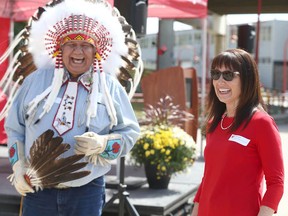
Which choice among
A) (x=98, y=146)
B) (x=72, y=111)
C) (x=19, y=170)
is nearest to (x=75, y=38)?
(x=72, y=111)

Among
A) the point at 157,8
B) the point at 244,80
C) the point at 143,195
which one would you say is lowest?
the point at 143,195

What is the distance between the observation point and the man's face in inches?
121

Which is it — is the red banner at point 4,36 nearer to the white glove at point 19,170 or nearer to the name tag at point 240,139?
the white glove at point 19,170

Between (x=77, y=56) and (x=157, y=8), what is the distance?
789cm

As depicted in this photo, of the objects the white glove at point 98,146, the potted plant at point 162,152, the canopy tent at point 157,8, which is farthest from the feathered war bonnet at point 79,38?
the canopy tent at point 157,8

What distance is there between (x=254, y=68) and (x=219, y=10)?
1913 cm

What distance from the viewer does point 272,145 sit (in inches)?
101

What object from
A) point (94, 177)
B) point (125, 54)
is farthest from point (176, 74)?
point (94, 177)

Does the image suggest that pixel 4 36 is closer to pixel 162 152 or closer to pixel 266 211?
pixel 162 152

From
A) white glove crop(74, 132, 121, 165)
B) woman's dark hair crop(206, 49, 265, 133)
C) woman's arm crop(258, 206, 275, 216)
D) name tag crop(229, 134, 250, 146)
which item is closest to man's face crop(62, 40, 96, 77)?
white glove crop(74, 132, 121, 165)

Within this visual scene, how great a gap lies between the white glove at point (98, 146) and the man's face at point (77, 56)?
35 centimetres

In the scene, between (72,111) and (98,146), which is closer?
(98,146)

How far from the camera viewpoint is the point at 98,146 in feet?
9.62

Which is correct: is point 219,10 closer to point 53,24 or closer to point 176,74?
point 176,74
